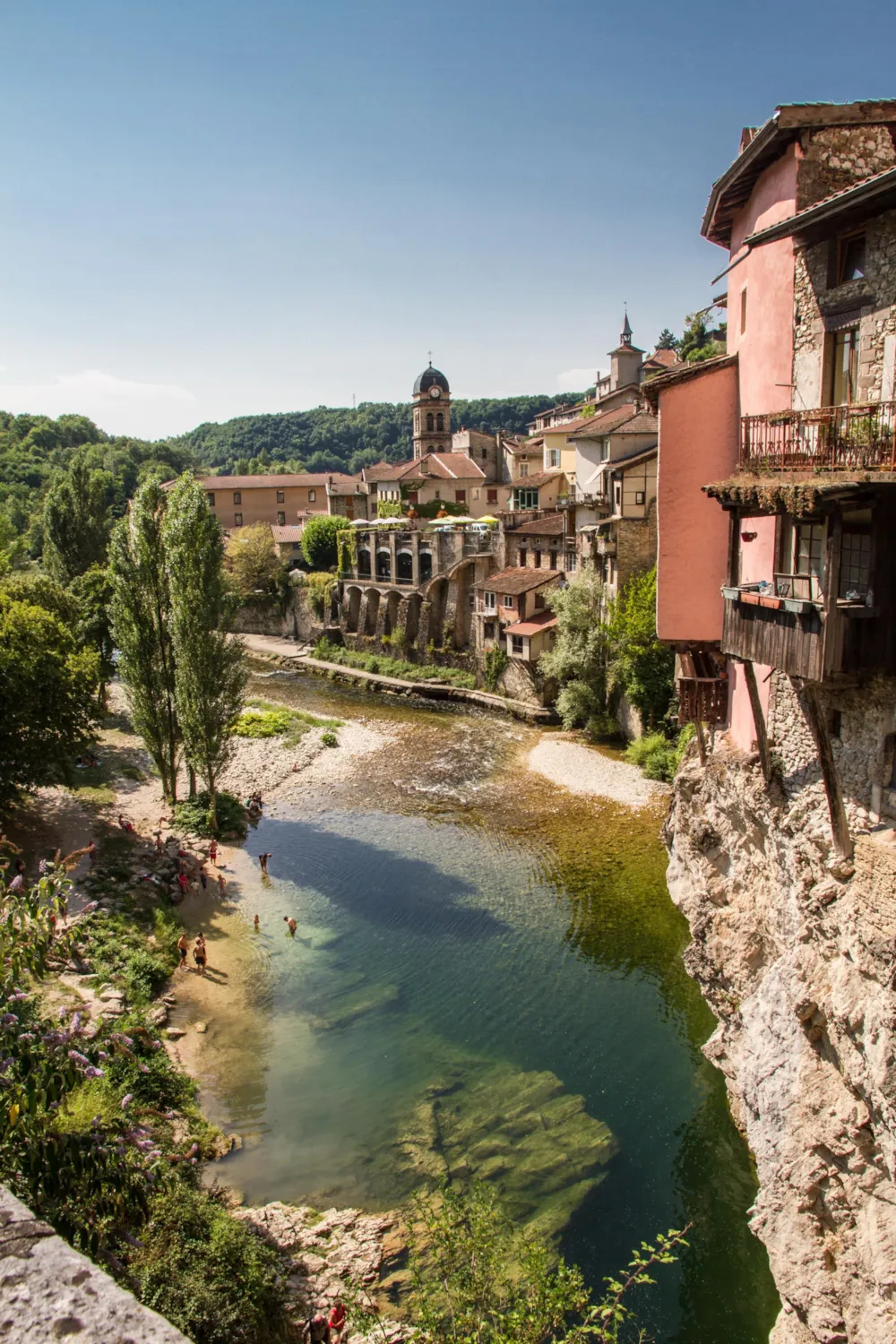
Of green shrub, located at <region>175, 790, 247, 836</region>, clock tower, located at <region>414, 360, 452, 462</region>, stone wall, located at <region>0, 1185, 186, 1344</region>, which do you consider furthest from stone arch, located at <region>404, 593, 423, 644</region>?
stone wall, located at <region>0, 1185, 186, 1344</region>

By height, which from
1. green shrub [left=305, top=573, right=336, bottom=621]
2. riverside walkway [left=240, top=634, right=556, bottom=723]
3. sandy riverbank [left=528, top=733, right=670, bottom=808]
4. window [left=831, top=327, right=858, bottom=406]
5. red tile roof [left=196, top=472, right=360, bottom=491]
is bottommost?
sandy riverbank [left=528, top=733, right=670, bottom=808]

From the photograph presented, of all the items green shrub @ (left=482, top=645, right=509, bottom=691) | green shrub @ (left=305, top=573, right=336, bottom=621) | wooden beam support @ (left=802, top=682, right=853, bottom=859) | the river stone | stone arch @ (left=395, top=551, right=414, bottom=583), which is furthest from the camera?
green shrub @ (left=305, top=573, right=336, bottom=621)

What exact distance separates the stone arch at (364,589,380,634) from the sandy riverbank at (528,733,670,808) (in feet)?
73.7

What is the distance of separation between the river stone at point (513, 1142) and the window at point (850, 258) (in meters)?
13.1

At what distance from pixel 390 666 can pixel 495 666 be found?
8852 millimetres

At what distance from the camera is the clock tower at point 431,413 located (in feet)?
277

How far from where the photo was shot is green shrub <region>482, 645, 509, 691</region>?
4316 cm

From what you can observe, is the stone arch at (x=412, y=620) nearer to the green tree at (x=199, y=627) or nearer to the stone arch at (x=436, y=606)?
the stone arch at (x=436, y=606)

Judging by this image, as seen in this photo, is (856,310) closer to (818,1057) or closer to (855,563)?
(855,563)

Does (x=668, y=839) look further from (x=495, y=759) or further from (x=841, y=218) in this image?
(x=495, y=759)

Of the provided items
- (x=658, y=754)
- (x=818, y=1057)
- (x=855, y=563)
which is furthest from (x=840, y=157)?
(x=658, y=754)

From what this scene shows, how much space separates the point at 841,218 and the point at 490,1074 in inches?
564

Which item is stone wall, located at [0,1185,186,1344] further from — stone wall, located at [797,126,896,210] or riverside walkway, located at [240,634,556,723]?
riverside walkway, located at [240,634,556,723]

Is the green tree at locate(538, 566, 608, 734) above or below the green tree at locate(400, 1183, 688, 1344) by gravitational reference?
above
